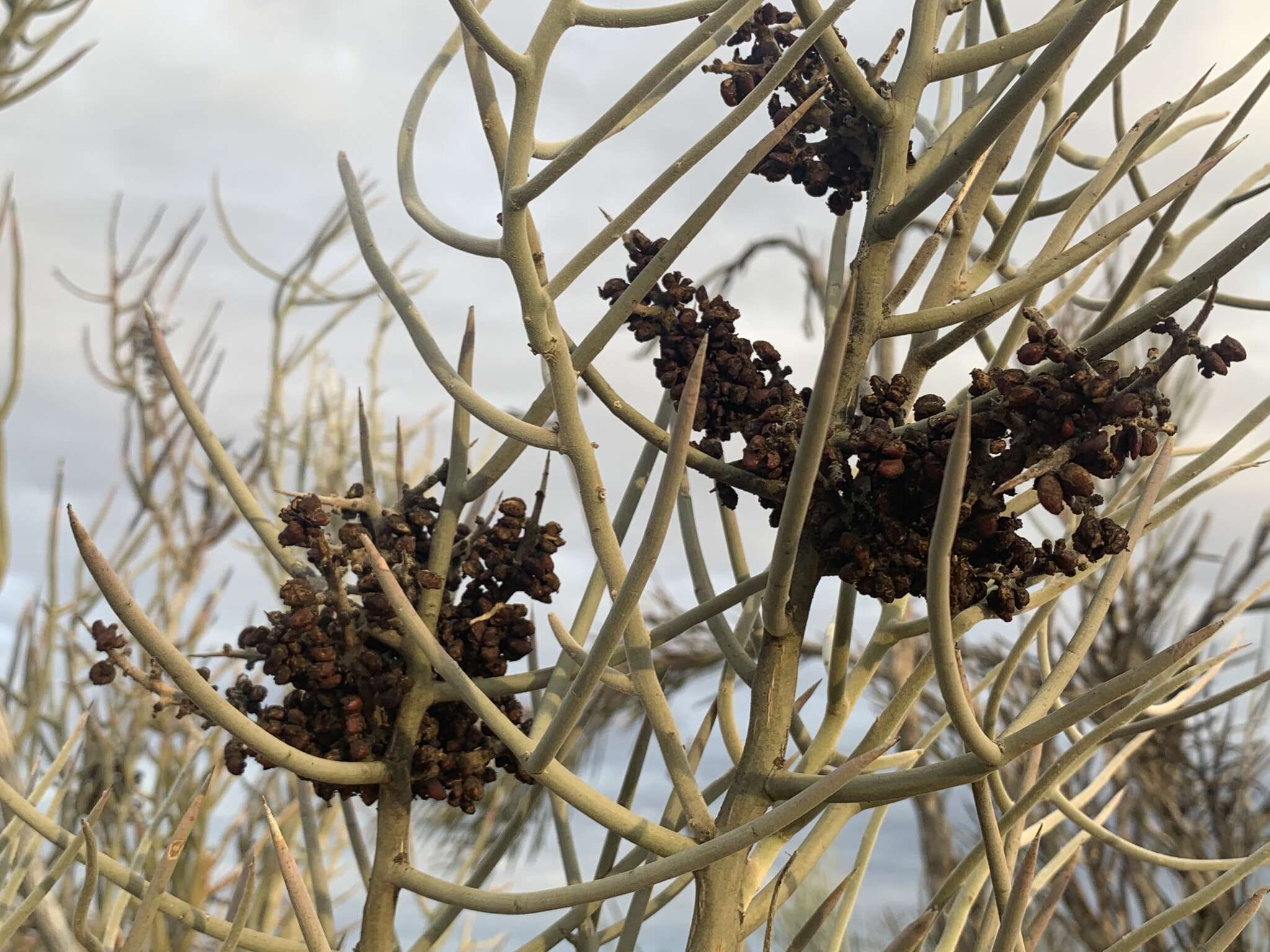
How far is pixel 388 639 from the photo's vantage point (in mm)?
431

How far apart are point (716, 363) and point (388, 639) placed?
0.16m

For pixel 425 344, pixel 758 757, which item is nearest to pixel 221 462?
pixel 425 344

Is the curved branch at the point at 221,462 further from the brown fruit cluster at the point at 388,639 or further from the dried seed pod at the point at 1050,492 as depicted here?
the dried seed pod at the point at 1050,492

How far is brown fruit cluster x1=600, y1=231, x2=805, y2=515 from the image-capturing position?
0.40 m

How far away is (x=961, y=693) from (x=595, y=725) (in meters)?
3.27

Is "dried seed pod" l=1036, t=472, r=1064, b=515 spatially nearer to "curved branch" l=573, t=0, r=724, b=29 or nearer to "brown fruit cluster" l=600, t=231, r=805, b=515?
"brown fruit cluster" l=600, t=231, r=805, b=515

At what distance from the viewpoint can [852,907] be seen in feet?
1.66

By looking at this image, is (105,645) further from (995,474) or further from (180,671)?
(995,474)

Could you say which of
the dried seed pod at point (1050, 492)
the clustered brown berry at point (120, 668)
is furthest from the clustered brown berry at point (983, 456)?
the clustered brown berry at point (120, 668)

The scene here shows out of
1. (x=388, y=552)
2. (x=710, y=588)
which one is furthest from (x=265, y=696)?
(x=710, y=588)

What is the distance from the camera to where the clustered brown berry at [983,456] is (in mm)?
318

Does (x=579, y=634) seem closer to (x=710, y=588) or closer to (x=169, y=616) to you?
(x=710, y=588)

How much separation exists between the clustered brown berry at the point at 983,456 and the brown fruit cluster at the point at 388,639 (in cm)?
10

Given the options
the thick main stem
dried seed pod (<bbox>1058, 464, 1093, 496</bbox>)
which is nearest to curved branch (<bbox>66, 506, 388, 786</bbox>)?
the thick main stem
